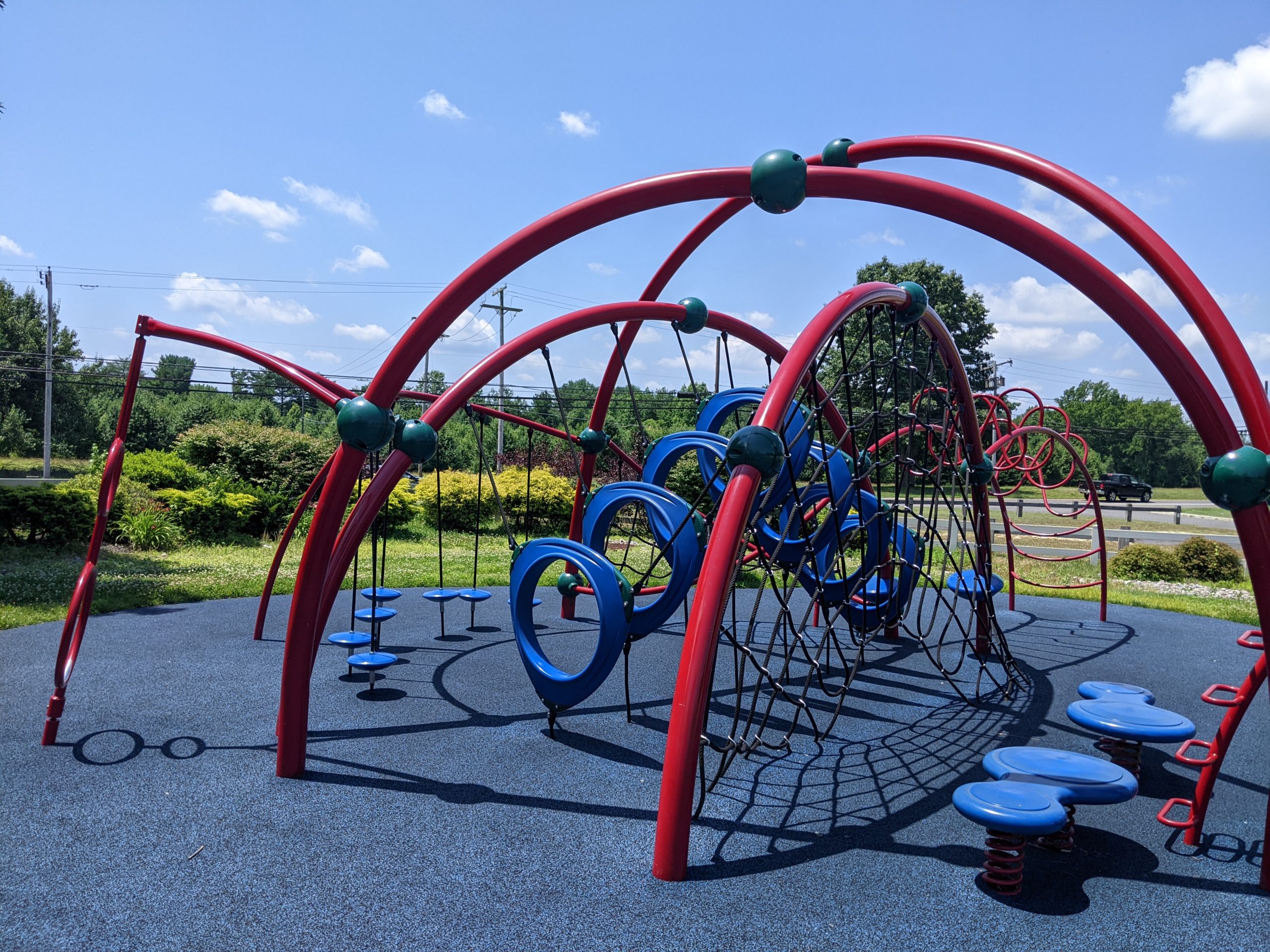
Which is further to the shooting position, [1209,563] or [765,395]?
[1209,563]

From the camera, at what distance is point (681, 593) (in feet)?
20.7

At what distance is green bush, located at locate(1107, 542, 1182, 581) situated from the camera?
53.5 ft

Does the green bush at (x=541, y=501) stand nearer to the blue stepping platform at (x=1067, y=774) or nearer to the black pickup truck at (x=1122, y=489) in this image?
the blue stepping platform at (x=1067, y=774)

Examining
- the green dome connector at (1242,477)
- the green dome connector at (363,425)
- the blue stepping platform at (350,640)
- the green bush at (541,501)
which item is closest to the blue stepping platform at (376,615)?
the blue stepping platform at (350,640)

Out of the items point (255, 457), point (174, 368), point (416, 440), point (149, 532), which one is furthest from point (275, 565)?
point (174, 368)

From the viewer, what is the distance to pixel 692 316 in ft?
29.1

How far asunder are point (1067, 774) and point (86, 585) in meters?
6.55

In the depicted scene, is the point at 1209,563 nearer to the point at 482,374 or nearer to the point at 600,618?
the point at 600,618

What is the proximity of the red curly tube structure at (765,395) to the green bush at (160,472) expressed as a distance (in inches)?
523

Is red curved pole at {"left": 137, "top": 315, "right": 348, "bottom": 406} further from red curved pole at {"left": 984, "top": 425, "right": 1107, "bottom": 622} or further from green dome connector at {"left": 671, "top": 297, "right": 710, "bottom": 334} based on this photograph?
red curved pole at {"left": 984, "top": 425, "right": 1107, "bottom": 622}

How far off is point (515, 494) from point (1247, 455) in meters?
17.7

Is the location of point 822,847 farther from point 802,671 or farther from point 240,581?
point 240,581

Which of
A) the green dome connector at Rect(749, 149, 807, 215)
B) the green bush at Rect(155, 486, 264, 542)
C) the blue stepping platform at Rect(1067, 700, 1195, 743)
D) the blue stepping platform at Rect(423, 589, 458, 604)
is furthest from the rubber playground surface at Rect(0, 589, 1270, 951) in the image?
the green bush at Rect(155, 486, 264, 542)

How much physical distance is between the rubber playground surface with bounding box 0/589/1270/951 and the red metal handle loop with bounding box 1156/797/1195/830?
10cm
